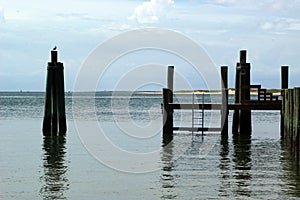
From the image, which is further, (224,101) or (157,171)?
(224,101)

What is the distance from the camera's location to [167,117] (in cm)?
3650

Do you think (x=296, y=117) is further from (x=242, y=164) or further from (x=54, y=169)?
(x=54, y=169)

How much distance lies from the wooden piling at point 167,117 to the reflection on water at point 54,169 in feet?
17.5

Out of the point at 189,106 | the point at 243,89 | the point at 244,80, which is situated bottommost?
the point at 189,106

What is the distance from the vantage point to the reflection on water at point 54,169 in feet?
67.5

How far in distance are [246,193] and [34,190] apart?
6270 millimetres

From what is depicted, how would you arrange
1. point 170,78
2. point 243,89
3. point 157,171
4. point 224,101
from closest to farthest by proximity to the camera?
point 157,171
point 224,101
point 243,89
point 170,78

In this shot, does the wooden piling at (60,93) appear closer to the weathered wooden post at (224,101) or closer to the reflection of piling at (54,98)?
the reflection of piling at (54,98)

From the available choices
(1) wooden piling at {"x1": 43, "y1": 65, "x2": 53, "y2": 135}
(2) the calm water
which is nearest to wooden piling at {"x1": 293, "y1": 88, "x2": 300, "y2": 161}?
(2) the calm water

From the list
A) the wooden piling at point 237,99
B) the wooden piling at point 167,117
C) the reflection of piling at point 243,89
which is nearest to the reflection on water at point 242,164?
the wooden piling at point 237,99

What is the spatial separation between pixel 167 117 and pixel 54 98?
19.6 ft

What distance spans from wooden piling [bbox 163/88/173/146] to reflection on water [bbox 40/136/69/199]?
534cm

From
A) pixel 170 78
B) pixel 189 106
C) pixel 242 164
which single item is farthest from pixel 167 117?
pixel 242 164

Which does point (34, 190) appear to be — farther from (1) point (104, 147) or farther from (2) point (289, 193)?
(1) point (104, 147)
